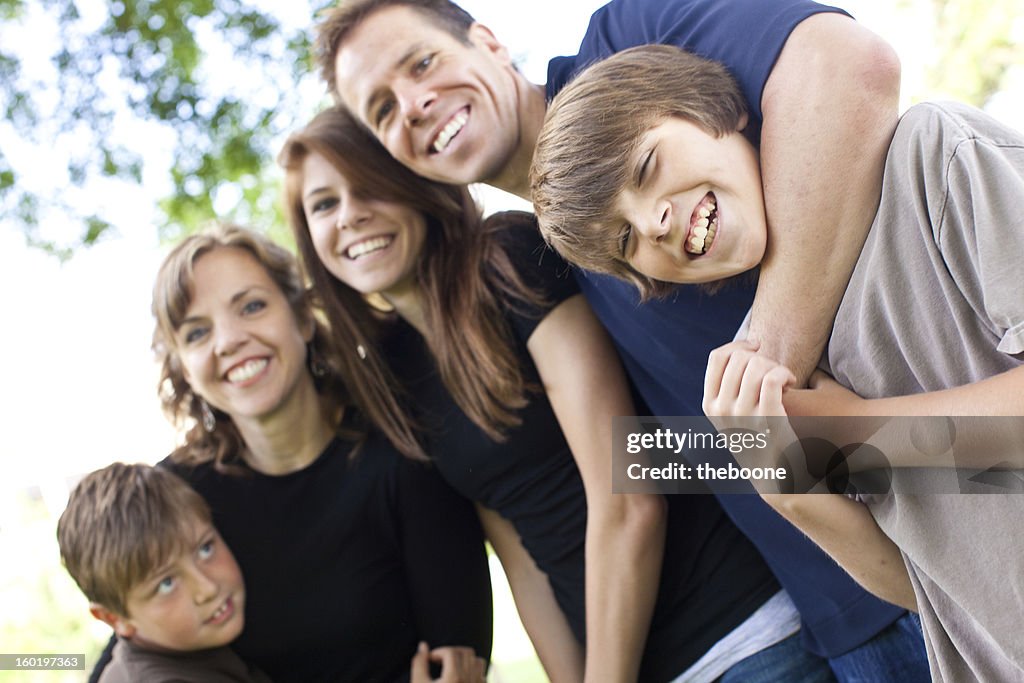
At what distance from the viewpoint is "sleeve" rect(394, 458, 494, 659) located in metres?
1.71

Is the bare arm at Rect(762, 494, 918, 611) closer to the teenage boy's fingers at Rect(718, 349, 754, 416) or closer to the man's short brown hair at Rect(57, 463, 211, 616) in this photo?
the teenage boy's fingers at Rect(718, 349, 754, 416)

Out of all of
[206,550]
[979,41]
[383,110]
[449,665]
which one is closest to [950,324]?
[383,110]

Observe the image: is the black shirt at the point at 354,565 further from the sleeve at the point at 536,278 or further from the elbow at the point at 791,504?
the elbow at the point at 791,504

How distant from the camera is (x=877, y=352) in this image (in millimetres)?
1063

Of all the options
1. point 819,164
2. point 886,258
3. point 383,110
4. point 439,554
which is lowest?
point 439,554

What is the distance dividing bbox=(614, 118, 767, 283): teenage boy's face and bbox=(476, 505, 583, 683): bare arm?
0.78 metres

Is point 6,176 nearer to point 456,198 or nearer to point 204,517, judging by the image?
point 204,517

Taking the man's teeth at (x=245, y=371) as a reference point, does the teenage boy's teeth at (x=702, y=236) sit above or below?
above

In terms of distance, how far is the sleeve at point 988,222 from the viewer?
0.90 m

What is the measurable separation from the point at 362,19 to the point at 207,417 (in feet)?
2.72

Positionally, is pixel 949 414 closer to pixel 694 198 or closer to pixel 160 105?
pixel 694 198

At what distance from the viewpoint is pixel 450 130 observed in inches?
58.5

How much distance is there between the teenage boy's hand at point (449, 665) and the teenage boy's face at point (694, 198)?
3.13ft

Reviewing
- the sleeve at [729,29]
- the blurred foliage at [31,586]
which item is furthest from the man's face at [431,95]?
the blurred foliage at [31,586]
